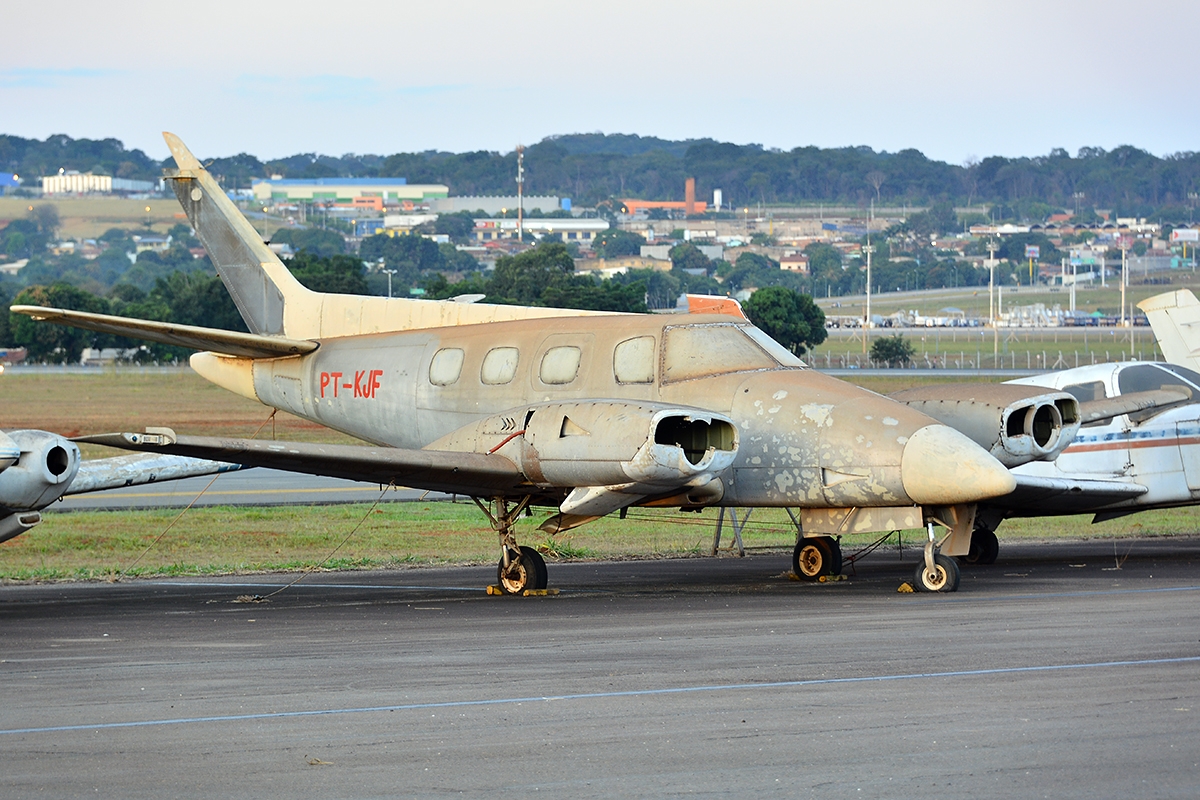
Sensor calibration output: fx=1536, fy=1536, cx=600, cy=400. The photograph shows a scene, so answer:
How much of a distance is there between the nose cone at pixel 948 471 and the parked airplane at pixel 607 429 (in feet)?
0.07

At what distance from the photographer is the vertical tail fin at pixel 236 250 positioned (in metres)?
22.2

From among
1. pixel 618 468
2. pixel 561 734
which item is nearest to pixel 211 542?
pixel 618 468

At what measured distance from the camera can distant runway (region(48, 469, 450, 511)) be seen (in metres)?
31.4

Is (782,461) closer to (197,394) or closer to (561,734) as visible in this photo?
(561,734)

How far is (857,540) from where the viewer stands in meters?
27.1

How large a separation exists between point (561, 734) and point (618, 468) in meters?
6.59

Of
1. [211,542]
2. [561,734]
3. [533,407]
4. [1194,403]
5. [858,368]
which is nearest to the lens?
[561,734]

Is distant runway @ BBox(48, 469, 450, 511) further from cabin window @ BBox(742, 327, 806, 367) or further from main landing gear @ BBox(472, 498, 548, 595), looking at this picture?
cabin window @ BBox(742, 327, 806, 367)

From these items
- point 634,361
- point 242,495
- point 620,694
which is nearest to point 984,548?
point 634,361

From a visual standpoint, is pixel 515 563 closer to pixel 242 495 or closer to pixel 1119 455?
pixel 1119 455

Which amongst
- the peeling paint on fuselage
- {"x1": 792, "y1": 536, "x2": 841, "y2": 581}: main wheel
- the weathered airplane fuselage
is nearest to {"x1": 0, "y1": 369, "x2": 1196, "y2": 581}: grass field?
{"x1": 792, "y1": 536, "x2": 841, "y2": 581}: main wheel

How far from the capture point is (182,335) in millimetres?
19047

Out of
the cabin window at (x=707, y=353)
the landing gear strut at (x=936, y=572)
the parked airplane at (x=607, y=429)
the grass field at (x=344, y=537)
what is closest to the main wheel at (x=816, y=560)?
the parked airplane at (x=607, y=429)

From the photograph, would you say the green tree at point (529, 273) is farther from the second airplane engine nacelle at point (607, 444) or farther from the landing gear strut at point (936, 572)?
the landing gear strut at point (936, 572)
